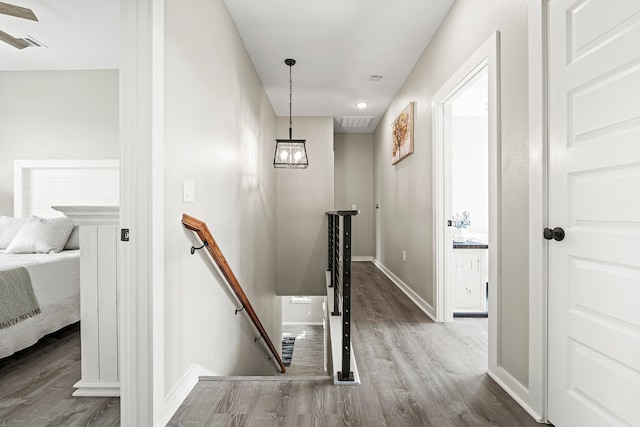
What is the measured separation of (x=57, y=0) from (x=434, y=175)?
3.44 meters

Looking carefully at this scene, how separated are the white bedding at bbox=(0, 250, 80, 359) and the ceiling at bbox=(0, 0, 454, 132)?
2081 mm

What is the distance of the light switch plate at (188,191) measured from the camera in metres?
1.87

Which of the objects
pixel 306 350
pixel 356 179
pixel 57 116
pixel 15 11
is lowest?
pixel 306 350

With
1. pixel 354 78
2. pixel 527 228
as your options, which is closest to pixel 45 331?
pixel 527 228

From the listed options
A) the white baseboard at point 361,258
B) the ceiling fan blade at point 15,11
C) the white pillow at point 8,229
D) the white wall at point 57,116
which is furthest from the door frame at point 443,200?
the white pillow at point 8,229

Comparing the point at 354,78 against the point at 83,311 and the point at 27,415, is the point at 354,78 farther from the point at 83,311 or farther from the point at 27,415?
the point at 27,415

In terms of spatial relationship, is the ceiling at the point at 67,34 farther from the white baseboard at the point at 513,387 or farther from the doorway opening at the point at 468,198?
the white baseboard at the point at 513,387

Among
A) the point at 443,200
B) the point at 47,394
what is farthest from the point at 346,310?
the point at 47,394

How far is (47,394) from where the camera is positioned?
1.96 metres

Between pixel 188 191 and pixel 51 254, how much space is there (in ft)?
7.23

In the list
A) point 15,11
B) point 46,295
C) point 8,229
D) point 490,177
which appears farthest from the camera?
point 8,229

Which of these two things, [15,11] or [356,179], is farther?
[356,179]

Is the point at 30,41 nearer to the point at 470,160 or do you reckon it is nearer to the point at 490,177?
the point at 490,177

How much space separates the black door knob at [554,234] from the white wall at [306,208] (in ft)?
14.5
